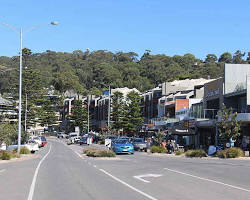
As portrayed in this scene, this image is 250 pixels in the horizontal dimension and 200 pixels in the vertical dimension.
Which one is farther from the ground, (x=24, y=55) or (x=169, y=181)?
(x=24, y=55)

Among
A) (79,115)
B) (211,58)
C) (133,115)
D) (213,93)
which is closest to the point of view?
(213,93)

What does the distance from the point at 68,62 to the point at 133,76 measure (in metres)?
37.6

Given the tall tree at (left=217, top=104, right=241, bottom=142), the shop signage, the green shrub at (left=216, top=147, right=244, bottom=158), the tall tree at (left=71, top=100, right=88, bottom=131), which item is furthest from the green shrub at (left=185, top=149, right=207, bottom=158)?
the tall tree at (left=71, top=100, right=88, bottom=131)

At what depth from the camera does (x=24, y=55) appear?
3760 inches

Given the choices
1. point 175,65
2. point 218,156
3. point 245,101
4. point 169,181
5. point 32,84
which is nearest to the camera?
point 169,181

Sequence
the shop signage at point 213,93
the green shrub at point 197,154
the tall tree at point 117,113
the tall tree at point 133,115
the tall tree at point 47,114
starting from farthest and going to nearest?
the tall tree at point 47,114 → the tall tree at point 117,113 → the tall tree at point 133,115 → the shop signage at point 213,93 → the green shrub at point 197,154

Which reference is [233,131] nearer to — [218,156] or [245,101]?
[218,156]

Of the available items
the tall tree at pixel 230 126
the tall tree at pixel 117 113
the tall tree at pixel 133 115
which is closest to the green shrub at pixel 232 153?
the tall tree at pixel 230 126

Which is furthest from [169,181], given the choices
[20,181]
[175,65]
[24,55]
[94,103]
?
[175,65]

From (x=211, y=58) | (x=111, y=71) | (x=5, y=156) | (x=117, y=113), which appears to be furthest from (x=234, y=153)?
(x=211, y=58)

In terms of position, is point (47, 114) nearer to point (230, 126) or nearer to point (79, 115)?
point (79, 115)

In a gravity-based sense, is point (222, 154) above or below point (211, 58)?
below

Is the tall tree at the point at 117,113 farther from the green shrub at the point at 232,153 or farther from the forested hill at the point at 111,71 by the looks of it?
the green shrub at the point at 232,153

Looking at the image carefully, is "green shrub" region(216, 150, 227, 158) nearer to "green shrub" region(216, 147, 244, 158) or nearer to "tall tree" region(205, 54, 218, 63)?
"green shrub" region(216, 147, 244, 158)
